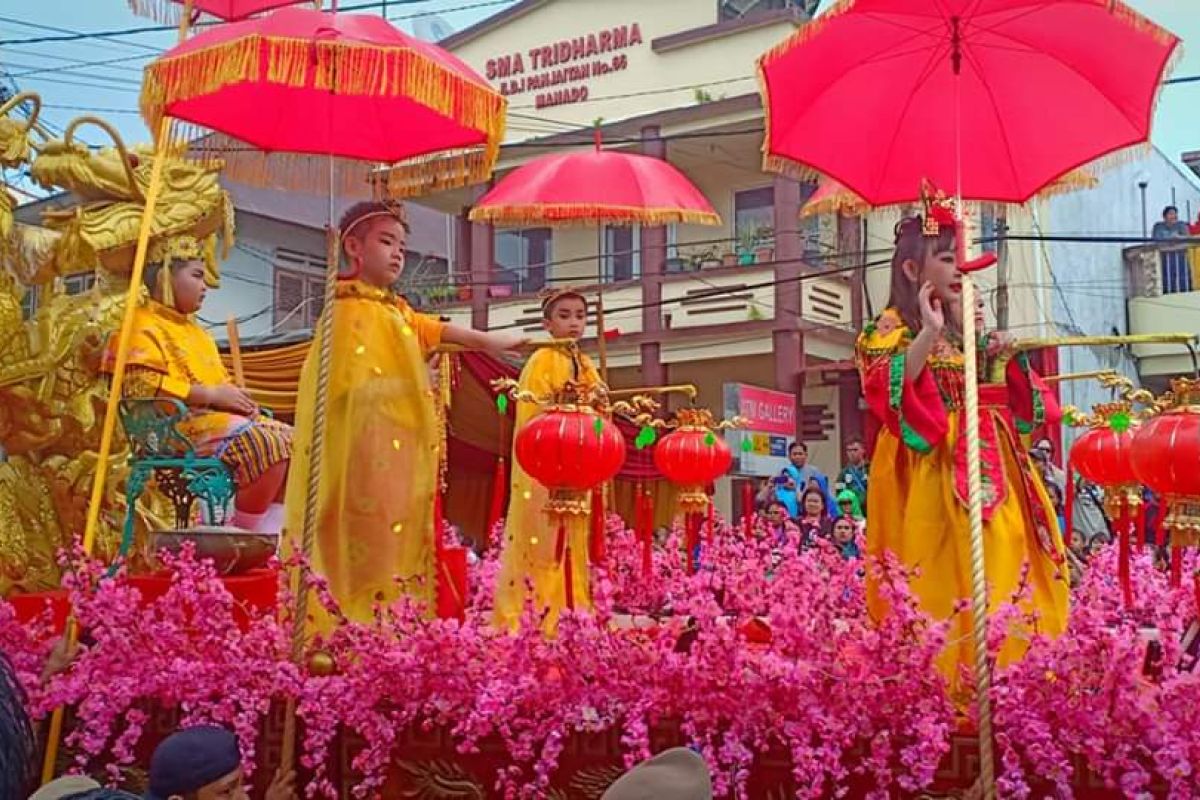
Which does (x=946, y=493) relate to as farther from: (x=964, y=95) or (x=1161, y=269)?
(x=1161, y=269)

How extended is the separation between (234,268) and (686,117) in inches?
304

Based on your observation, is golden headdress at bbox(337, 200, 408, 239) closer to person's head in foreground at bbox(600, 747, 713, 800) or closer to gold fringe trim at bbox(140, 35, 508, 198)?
gold fringe trim at bbox(140, 35, 508, 198)

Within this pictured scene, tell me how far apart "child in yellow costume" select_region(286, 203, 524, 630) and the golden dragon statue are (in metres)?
1.90

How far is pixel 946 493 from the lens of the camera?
3930mm

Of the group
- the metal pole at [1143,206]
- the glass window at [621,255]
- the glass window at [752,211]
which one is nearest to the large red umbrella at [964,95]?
the glass window at [752,211]

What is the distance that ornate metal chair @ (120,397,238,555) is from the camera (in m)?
5.19


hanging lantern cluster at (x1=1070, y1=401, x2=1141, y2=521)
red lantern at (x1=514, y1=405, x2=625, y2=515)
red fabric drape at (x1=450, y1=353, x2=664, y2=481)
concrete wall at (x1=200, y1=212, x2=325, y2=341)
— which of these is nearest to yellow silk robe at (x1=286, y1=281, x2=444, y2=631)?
red lantern at (x1=514, y1=405, x2=625, y2=515)

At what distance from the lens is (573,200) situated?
305 inches

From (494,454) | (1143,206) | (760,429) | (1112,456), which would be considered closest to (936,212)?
(1112,456)

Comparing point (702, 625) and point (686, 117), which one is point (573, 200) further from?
point (686, 117)

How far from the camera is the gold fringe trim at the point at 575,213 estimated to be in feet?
25.2

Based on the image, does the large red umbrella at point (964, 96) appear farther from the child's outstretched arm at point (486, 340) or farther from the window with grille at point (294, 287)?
the window with grille at point (294, 287)

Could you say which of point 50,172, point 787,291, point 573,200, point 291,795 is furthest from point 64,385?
point 787,291

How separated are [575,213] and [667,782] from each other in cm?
595
